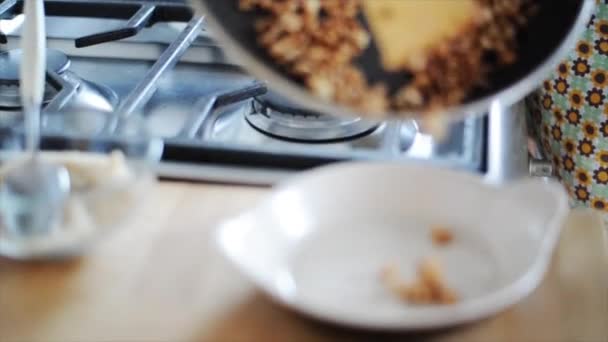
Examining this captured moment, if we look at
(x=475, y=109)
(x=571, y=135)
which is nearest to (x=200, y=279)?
(x=475, y=109)

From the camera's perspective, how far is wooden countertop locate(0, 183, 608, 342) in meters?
0.50

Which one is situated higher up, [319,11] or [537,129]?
[319,11]

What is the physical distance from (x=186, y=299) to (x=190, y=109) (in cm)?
28

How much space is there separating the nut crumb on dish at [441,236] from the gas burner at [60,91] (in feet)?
1.11

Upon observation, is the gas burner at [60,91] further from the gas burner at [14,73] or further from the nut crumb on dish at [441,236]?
the nut crumb on dish at [441,236]

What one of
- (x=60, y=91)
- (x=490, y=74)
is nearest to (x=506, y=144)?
(x=490, y=74)

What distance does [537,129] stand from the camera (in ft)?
3.24

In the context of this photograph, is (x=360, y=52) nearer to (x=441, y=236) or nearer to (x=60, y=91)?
(x=441, y=236)

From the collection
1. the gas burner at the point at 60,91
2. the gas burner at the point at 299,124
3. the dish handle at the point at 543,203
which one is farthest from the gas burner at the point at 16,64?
the dish handle at the point at 543,203

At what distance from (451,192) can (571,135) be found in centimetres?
43

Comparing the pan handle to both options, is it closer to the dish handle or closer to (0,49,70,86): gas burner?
the dish handle

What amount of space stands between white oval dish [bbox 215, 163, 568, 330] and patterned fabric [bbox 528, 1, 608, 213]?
0.41 meters

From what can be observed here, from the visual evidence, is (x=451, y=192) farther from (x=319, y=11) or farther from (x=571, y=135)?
(x=571, y=135)

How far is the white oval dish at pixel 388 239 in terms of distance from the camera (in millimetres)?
474
